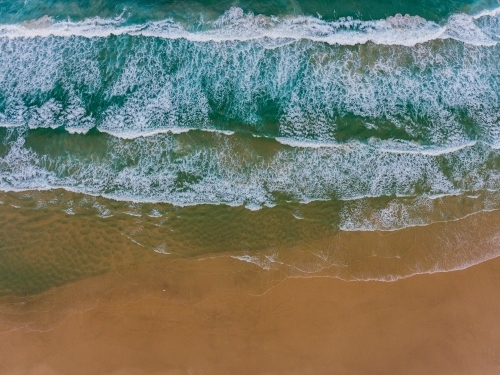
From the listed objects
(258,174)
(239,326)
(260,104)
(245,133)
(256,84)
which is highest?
(256,84)

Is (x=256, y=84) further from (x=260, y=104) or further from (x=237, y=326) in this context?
(x=237, y=326)

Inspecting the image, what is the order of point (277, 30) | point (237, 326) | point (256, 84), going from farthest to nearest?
1. point (277, 30)
2. point (256, 84)
3. point (237, 326)

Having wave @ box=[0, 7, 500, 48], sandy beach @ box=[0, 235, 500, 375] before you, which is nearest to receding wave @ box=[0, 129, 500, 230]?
sandy beach @ box=[0, 235, 500, 375]

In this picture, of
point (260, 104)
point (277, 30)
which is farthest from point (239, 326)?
point (277, 30)

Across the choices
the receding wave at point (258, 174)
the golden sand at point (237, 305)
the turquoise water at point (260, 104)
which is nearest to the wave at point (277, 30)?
the turquoise water at point (260, 104)

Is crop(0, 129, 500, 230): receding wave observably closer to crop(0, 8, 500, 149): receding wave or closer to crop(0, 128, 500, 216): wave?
crop(0, 128, 500, 216): wave
